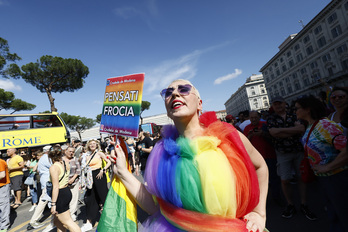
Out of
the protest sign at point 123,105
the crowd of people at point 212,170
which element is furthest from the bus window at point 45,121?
the crowd of people at point 212,170

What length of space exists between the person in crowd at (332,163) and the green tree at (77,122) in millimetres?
51603

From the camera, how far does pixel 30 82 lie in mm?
21641

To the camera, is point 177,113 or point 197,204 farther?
point 177,113

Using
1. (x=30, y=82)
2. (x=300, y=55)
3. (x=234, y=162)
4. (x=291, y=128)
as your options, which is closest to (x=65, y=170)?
(x=234, y=162)

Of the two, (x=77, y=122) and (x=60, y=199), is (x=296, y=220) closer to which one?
(x=60, y=199)

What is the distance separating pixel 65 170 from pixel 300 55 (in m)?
53.5

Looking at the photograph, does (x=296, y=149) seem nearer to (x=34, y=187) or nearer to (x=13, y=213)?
(x=34, y=187)

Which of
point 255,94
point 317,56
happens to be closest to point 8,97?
point 317,56

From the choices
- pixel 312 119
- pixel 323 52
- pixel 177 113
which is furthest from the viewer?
pixel 323 52

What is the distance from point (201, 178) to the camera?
1.06 metres

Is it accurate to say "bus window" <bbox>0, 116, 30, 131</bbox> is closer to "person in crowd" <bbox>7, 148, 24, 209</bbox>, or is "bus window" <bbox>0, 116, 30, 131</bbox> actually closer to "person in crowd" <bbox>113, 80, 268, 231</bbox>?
"person in crowd" <bbox>7, 148, 24, 209</bbox>

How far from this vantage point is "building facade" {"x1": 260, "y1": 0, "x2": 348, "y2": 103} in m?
31.5

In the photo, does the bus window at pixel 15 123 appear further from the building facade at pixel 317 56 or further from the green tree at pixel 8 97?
the building facade at pixel 317 56

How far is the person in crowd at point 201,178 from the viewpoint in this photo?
3.37ft
